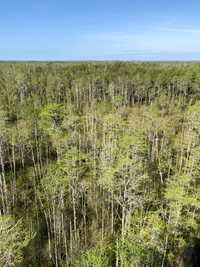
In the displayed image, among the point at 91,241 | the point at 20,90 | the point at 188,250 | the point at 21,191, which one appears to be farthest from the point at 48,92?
the point at 188,250

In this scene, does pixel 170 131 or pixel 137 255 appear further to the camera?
pixel 170 131

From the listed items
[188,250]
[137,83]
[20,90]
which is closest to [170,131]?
[137,83]

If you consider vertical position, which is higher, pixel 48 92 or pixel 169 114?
pixel 48 92

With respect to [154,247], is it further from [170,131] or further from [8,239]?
[170,131]

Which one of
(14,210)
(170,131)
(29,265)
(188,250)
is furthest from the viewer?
(170,131)

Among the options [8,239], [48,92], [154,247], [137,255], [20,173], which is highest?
[48,92]

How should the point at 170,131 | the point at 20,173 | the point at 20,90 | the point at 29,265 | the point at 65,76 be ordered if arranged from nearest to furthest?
the point at 29,265 < the point at 20,173 < the point at 170,131 < the point at 20,90 < the point at 65,76

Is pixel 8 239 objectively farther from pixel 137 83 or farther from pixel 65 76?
pixel 65 76
